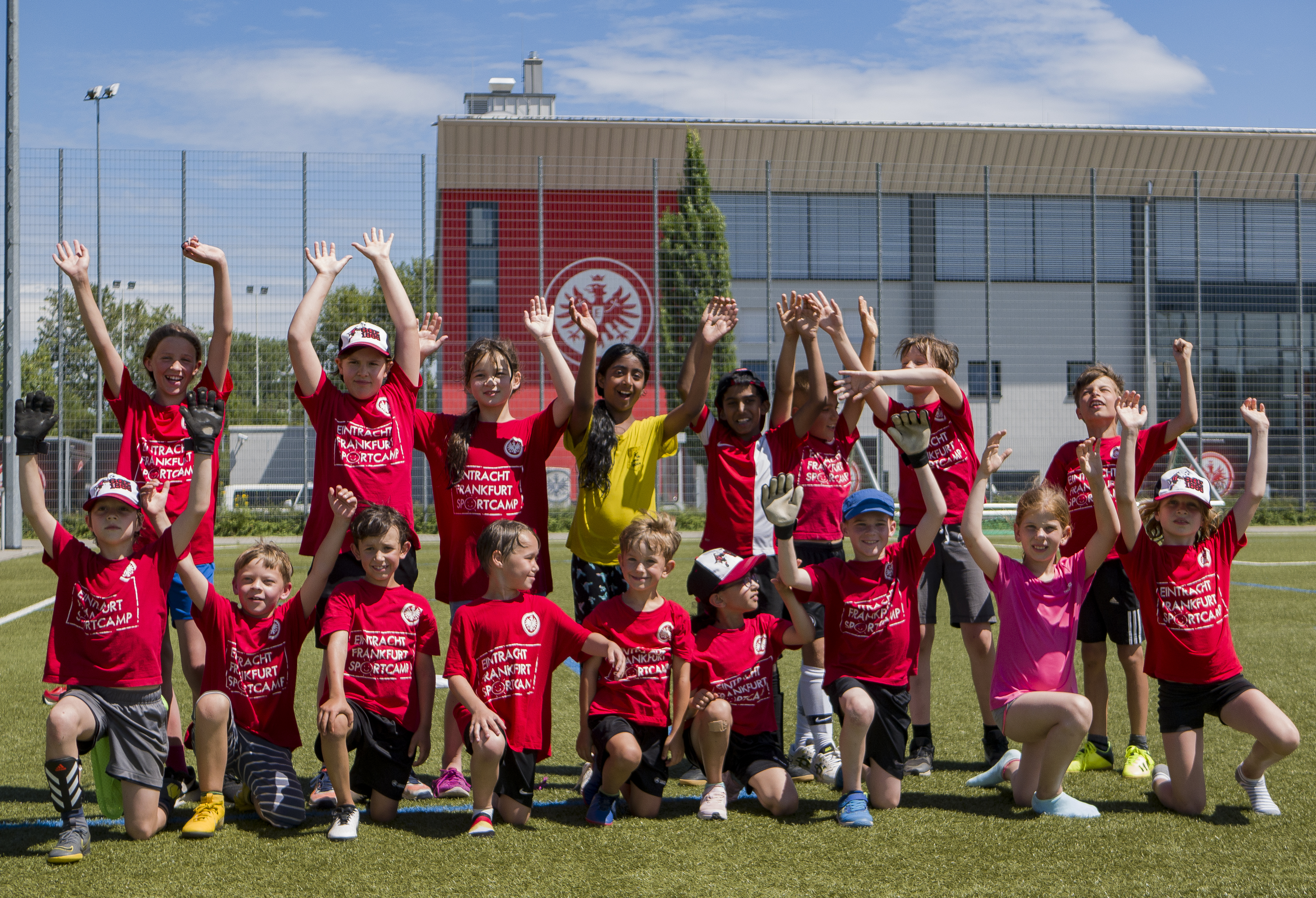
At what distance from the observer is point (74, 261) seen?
492cm

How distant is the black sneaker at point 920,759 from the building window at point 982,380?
58.1 ft

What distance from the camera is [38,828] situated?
405 centimetres

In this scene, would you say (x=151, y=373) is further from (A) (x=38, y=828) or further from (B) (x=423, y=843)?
(B) (x=423, y=843)

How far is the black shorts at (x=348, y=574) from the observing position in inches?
173

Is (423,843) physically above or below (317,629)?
below

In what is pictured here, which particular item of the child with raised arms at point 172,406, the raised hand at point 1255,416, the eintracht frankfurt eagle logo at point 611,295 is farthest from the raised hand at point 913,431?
the eintracht frankfurt eagle logo at point 611,295

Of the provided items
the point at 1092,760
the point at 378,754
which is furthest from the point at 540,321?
the point at 1092,760

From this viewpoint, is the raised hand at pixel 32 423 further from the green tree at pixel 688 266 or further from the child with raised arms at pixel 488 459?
the green tree at pixel 688 266

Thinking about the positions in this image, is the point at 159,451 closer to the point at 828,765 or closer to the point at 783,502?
the point at 783,502

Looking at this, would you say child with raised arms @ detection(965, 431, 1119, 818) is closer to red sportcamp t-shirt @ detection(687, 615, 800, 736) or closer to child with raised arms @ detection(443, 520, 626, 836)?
red sportcamp t-shirt @ detection(687, 615, 800, 736)

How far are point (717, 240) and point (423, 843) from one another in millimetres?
17052

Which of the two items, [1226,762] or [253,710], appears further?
[1226,762]

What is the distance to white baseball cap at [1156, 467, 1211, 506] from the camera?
4.45 m

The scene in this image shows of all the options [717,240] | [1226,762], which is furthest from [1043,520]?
[717,240]
